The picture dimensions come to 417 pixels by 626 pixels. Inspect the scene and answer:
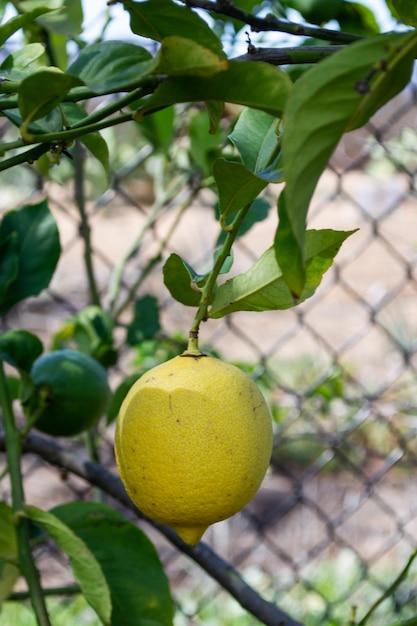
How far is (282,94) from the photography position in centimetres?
30

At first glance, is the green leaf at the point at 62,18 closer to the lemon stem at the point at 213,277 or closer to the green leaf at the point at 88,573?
the lemon stem at the point at 213,277

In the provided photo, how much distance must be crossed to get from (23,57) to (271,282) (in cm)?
16

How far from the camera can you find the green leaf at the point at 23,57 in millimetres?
379

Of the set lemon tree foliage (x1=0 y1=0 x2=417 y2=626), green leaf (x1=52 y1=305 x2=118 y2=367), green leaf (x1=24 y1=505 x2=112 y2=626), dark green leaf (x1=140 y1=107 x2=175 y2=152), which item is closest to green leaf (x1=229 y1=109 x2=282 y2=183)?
lemon tree foliage (x1=0 y1=0 x2=417 y2=626)

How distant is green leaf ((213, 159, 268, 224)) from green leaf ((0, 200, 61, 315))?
270mm

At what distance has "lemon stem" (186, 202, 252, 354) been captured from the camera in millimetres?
365

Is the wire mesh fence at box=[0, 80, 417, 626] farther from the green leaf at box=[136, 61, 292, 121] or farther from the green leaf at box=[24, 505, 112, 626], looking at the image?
the green leaf at box=[136, 61, 292, 121]

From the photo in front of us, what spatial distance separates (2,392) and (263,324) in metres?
2.87

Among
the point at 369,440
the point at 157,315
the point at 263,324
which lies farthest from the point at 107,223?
the point at 157,315

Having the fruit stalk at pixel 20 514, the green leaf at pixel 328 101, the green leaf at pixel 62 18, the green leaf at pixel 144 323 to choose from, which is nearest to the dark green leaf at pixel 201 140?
the green leaf at pixel 144 323

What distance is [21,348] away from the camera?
0.60m

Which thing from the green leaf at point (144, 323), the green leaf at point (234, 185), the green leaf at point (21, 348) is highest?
the green leaf at point (234, 185)

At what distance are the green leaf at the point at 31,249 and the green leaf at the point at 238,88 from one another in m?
0.31

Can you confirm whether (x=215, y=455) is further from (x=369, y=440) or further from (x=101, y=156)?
(x=369, y=440)
